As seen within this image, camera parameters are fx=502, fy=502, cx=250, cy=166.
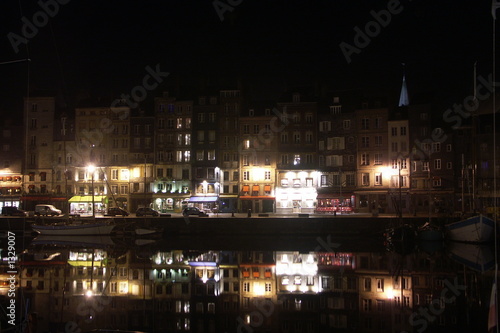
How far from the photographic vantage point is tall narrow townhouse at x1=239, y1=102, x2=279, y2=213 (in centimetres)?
6406

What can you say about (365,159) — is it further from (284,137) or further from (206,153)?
(206,153)

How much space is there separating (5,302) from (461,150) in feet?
175

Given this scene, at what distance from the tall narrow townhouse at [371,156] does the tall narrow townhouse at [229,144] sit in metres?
15.4

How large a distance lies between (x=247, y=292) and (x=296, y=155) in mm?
39980

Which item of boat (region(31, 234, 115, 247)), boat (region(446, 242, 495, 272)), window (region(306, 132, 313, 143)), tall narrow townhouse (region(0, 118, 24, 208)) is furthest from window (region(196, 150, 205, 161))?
boat (region(446, 242, 495, 272))

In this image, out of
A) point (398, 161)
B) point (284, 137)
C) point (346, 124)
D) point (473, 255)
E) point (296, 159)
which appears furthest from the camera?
point (284, 137)

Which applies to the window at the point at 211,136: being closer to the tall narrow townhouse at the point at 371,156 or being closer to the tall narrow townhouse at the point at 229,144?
the tall narrow townhouse at the point at 229,144

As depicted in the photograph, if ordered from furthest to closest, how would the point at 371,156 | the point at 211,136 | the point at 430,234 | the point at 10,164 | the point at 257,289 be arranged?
the point at 10,164
the point at 211,136
the point at 371,156
the point at 430,234
the point at 257,289

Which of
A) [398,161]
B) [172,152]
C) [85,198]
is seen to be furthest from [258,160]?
[85,198]

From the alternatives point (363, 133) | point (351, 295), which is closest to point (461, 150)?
point (363, 133)

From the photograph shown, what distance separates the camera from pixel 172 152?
6650 centimetres

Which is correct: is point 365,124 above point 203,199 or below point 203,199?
above

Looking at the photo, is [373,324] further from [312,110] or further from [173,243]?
[312,110]

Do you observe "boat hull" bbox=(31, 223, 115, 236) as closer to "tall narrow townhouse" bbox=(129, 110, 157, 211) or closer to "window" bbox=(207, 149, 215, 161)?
"tall narrow townhouse" bbox=(129, 110, 157, 211)
